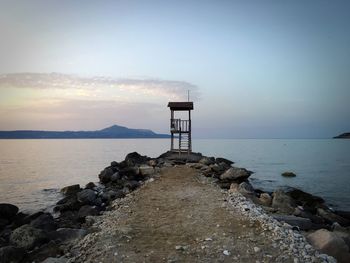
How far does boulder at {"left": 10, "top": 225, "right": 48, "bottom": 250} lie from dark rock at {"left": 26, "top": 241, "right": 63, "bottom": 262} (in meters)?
0.71

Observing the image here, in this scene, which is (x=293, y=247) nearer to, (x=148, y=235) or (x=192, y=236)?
(x=192, y=236)

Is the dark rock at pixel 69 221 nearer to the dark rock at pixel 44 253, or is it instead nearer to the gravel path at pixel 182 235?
the gravel path at pixel 182 235

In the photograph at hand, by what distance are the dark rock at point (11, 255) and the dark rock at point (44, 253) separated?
0.72ft

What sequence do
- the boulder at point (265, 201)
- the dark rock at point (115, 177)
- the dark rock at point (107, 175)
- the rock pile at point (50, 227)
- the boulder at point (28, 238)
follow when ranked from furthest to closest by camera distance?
the dark rock at point (107, 175), the dark rock at point (115, 177), the boulder at point (265, 201), the boulder at point (28, 238), the rock pile at point (50, 227)

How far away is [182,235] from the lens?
916 centimetres

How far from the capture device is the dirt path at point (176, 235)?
7781 millimetres

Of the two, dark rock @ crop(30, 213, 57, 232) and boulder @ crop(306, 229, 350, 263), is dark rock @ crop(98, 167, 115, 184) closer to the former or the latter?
dark rock @ crop(30, 213, 57, 232)

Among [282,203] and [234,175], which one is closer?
[282,203]

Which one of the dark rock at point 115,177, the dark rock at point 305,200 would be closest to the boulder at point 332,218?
the dark rock at point 305,200

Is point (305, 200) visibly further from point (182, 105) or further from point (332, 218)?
point (182, 105)

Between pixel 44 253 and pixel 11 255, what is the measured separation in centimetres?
86

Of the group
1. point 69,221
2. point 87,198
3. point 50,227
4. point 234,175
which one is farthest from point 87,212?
point 234,175

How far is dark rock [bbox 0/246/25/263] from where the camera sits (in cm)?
850

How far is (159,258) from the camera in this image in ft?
25.0
